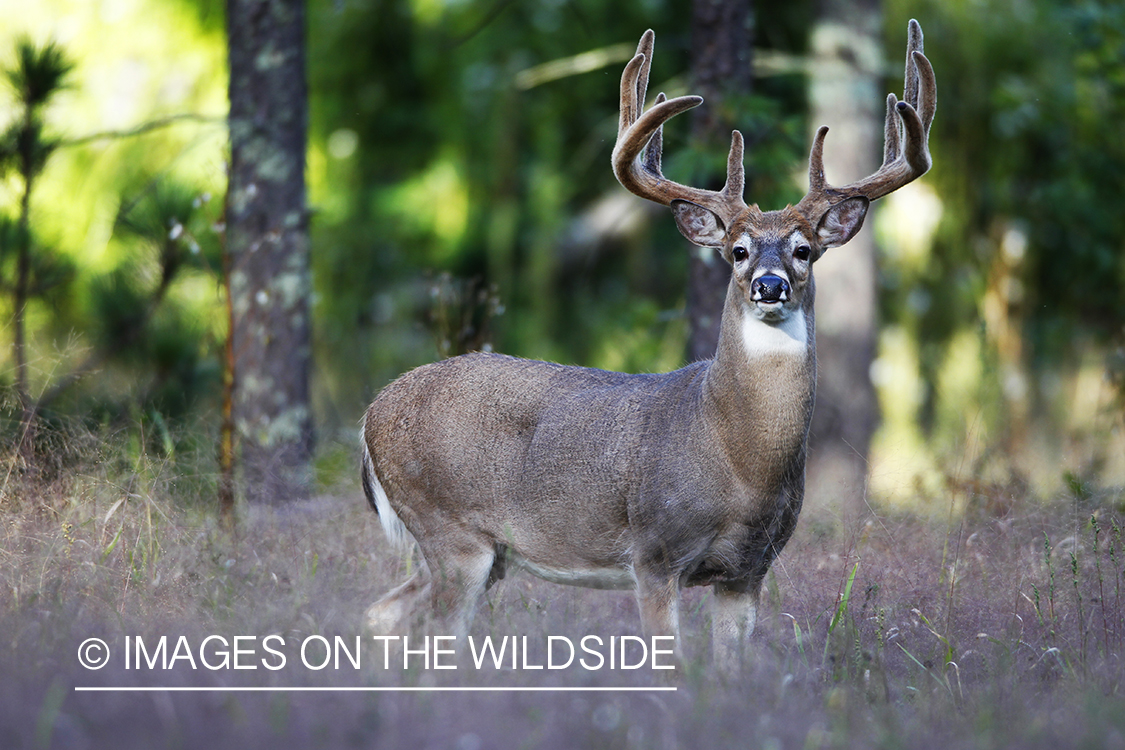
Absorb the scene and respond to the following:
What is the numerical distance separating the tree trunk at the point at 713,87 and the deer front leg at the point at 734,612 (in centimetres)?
258

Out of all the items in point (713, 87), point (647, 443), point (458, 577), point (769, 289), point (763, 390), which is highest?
point (713, 87)

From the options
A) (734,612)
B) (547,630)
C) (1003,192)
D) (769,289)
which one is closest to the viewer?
(769,289)

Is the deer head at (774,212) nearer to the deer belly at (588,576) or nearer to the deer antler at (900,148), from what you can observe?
the deer antler at (900,148)

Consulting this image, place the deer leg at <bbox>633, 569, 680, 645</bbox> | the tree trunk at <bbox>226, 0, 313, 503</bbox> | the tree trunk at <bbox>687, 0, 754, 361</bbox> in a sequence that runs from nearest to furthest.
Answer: the deer leg at <bbox>633, 569, 680, 645</bbox> → the tree trunk at <bbox>226, 0, 313, 503</bbox> → the tree trunk at <bbox>687, 0, 754, 361</bbox>

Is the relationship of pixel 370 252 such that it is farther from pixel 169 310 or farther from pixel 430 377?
pixel 430 377

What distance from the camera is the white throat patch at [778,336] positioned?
4.24m

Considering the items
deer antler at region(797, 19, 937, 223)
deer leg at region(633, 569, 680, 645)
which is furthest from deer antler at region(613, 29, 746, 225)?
deer leg at region(633, 569, 680, 645)

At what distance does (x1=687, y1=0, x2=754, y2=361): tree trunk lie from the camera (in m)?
6.86

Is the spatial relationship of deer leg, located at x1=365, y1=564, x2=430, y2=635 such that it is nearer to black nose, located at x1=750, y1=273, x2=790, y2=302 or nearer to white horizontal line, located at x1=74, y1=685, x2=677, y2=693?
white horizontal line, located at x1=74, y1=685, x2=677, y2=693

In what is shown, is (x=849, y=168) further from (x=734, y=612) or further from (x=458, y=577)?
(x=458, y=577)

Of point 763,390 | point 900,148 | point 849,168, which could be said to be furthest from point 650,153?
point 849,168

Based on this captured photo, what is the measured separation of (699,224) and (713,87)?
2.61m

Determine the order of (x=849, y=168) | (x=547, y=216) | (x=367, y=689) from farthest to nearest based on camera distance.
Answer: (x=547, y=216), (x=849, y=168), (x=367, y=689)

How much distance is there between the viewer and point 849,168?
8625 millimetres
